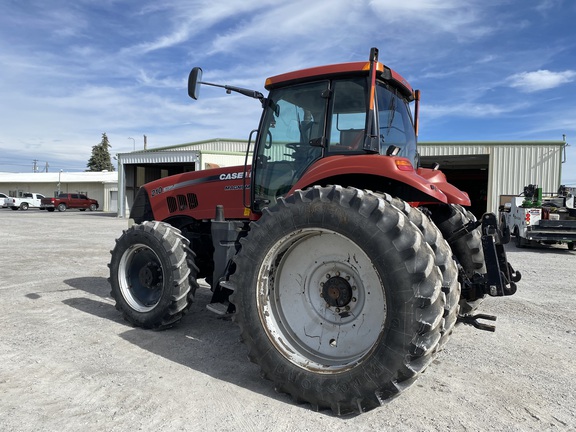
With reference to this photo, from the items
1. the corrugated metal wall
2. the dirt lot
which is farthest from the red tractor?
the corrugated metal wall

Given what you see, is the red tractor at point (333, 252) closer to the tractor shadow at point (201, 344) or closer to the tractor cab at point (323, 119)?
the tractor cab at point (323, 119)

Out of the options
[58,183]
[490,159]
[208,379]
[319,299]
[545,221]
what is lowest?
[208,379]

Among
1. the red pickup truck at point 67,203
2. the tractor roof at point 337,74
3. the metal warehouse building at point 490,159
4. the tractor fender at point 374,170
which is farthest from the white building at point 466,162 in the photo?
the red pickup truck at point 67,203

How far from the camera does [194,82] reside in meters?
4.01

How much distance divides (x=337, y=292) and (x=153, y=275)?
7.63 ft

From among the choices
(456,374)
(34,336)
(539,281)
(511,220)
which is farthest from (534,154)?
(34,336)

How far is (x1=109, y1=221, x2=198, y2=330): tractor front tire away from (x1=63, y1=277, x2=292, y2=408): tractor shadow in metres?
0.20

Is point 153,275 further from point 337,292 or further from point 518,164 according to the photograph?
point 518,164

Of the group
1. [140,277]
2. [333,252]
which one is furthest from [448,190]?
[140,277]

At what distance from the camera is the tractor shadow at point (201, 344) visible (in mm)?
3369

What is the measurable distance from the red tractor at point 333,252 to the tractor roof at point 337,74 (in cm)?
1

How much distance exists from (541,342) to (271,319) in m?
3.04

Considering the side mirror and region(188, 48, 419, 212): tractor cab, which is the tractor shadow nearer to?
region(188, 48, 419, 212): tractor cab

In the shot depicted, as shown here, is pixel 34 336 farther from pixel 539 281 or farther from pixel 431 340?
pixel 539 281
